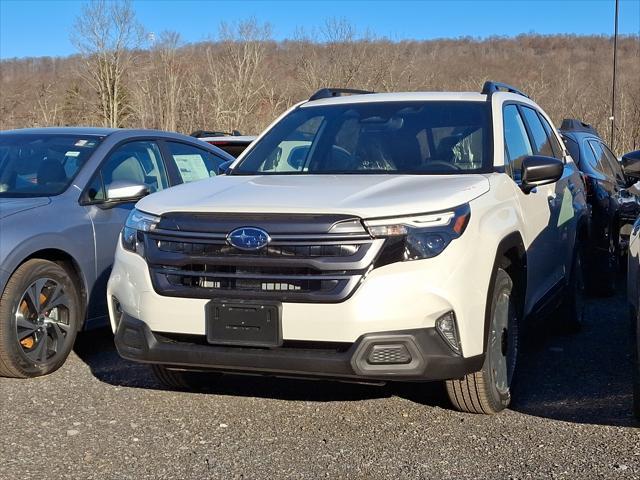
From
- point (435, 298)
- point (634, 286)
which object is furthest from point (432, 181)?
point (634, 286)

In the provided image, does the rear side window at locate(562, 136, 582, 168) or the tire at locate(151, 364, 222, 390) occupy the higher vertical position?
the rear side window at locate(562, 136, 582, 168)

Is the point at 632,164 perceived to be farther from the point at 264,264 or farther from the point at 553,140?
the point at 264,264

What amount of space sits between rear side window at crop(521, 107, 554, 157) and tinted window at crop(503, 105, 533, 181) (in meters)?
0.19

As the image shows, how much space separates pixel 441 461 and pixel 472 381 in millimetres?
514

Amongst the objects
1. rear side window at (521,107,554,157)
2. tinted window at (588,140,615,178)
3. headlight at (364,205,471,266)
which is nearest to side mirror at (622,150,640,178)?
rear side window at (521,107,554,157)

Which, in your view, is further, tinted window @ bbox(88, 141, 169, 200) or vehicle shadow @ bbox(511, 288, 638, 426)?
tinted window @ bbox(88, 141, 169, 200)

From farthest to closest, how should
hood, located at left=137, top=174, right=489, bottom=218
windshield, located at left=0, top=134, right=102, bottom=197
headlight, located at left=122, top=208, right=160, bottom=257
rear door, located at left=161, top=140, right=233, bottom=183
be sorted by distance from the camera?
rear door, located at left=161, top=140, right=233, bottom=183
windshield, located at left=0, top=134, right=102, bottom=197
headlight, located at left=122, top=208, right=160, bottom=257
hood, located at left=137, top=174, right=489, bottom=218

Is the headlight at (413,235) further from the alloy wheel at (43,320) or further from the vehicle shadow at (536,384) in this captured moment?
the alloy wheel at (43,320)

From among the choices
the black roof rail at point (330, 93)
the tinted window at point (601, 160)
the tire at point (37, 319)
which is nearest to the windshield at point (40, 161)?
the tire at point (37, 319)

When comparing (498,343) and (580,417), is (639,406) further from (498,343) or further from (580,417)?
(498,343)

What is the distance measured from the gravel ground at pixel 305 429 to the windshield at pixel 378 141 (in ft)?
4.32

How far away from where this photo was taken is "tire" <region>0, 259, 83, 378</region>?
4.84m

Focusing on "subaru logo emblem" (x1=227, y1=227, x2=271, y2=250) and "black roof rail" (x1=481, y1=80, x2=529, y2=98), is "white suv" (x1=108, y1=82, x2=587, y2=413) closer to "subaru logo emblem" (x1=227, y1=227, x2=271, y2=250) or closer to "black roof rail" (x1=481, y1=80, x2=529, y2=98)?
"subaru logo emblem" (x1=227, y1=227, x2=271, y2=250)

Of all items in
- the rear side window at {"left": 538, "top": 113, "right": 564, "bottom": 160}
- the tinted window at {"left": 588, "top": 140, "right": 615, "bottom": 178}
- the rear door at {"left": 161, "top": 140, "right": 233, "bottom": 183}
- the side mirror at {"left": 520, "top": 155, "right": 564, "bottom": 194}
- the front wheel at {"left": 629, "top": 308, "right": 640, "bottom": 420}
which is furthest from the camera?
the tinted window at {"left": 588, "top": 140, "right": 615, "bottom": 178}
